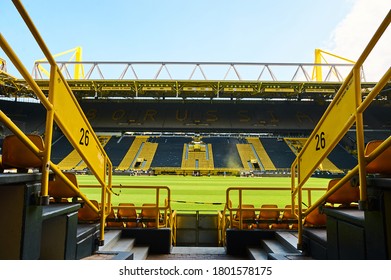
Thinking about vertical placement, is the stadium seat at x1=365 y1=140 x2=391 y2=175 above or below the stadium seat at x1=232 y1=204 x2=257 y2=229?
above

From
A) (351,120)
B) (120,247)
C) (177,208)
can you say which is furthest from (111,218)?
(177,208)

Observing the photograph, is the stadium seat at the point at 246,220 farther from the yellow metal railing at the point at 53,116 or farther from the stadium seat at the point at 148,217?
the yellow metal railing at the point at 53,116

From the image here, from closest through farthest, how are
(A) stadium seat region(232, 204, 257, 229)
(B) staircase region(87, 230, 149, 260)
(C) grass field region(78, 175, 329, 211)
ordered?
1. (B) staircase region(87, 230, 149, 260)
2. (A) stadium seat region(232, 204, 257, 229)
3. (C) grass field region(78, 175, 329, 211)

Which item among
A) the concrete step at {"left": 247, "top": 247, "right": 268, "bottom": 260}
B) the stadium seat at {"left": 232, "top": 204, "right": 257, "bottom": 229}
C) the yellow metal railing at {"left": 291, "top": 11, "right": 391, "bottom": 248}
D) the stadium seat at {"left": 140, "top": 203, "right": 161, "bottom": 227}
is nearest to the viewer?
the yellow metal railing at {"left": 291, "top": 11, "right": 391, "bottom": 248}

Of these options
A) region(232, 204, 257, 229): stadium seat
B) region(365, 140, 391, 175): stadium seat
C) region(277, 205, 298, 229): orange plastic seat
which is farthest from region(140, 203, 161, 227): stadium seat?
region(365, 140, 391, 175): stadium seat

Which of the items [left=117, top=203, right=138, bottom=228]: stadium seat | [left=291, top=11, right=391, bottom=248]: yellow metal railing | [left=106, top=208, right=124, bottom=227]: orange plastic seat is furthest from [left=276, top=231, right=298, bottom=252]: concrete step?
[left=106, top=208, right=124, bottom=227]: orange plastic seat

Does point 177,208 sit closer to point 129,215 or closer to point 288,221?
point 129,215

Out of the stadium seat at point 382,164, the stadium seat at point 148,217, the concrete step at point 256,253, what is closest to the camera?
the stadium seat at point 382,164

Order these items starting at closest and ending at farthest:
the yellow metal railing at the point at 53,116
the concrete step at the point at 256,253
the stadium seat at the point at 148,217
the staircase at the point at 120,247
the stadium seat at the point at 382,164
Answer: the yellow metal railing at the point at 53,116 → the stadium seat at the point at 382,164 → the staircase at the point at 120,247 → the concrete step at the point at 256,253 → the stadium seat at the point at 148,217

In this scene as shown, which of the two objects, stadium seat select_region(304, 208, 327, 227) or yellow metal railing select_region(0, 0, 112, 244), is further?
stadium seat select_region(304, 208, 327, 227)

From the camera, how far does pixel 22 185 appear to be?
75.0 inches

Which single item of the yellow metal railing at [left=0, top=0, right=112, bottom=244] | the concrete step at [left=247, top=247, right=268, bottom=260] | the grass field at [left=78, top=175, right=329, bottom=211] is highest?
the yellow metal railing at [left=0, top=0, right=112, bottom=244]

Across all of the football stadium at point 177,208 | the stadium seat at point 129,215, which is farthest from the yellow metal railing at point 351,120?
the stadium seat at point 129,215

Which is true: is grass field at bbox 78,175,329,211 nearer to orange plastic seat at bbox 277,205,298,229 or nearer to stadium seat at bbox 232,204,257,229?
stadium seat at bbox 232,204,257,229
